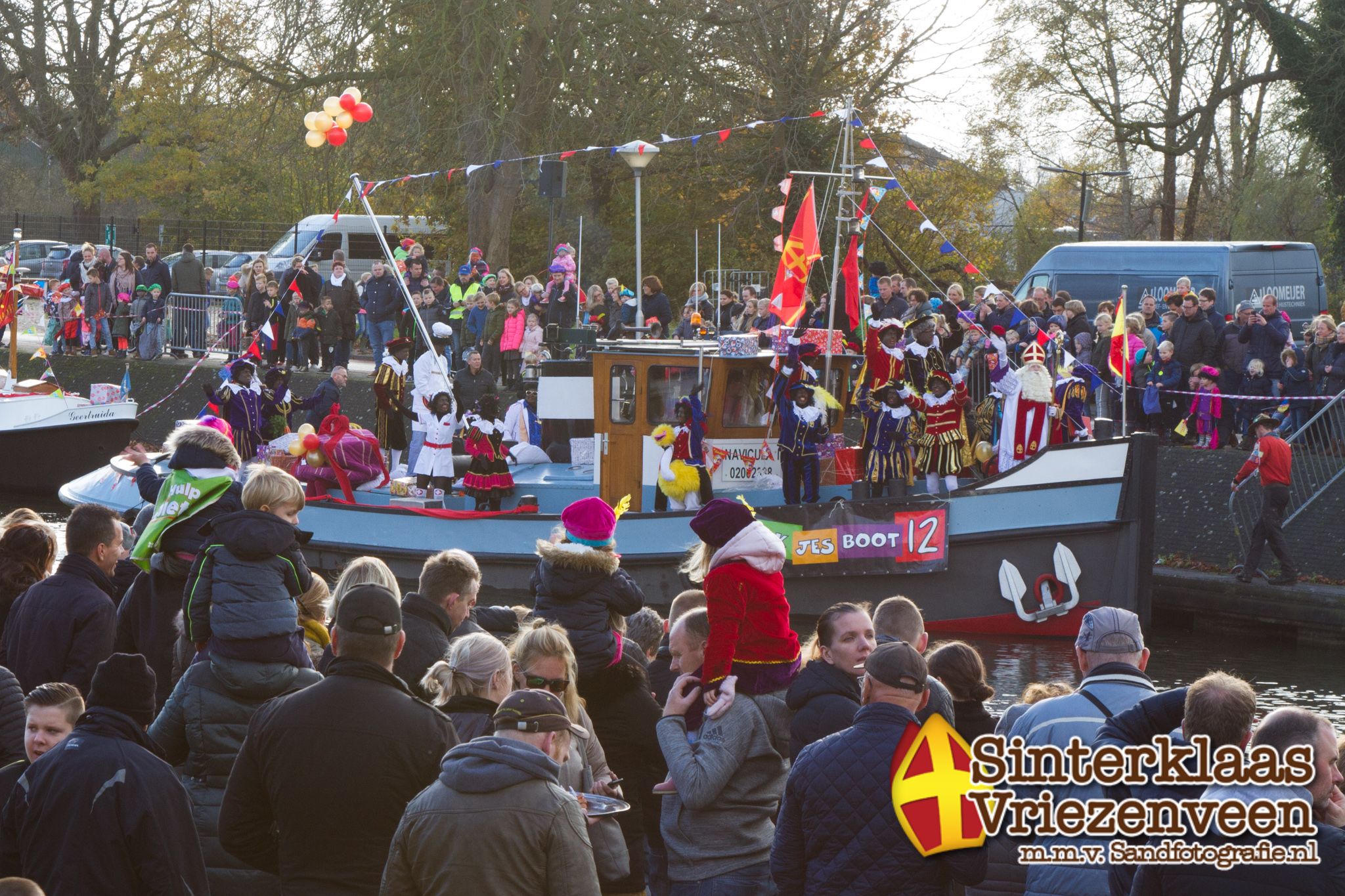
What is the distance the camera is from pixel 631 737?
17.0 feet

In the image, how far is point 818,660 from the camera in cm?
465

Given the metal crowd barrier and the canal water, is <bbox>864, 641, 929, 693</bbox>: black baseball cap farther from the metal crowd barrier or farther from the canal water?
the metal crowd barrier

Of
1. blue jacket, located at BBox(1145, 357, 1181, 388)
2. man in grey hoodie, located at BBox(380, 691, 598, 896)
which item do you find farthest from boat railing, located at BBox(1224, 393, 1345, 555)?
man in grey hoodie, located at BBox(380, 691, 598, 896)

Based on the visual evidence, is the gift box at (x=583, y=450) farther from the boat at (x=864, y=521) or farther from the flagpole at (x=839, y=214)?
the flagpole at (x=839, y=214)

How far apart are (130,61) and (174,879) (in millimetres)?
35382

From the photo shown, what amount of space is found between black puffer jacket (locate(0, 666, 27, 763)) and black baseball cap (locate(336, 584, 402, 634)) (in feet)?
4.55

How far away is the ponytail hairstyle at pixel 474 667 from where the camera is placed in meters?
4.45

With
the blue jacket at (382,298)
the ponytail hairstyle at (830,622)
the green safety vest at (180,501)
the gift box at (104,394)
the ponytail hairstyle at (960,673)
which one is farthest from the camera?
the gift box at (104,394)

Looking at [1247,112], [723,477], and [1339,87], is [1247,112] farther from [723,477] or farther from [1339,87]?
[723,477]

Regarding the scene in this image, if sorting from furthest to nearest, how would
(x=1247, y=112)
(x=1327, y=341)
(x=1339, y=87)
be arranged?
(x=1247, y=112)
(x=1339, y=87)
(x=1327, y=341)

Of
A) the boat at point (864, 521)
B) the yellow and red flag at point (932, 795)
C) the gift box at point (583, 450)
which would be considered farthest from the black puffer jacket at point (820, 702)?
→ the gift box at point (583, 450)

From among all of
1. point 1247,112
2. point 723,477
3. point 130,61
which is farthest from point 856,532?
point 130,61

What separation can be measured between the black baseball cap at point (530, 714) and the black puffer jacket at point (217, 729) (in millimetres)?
1373

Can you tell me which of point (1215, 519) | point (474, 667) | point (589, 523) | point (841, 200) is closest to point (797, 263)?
point (841, 200)
